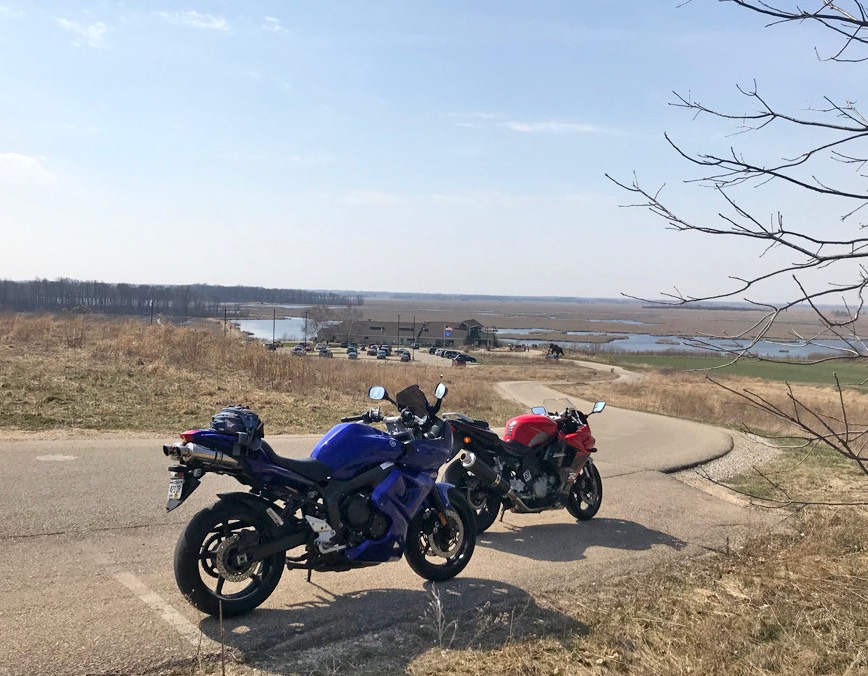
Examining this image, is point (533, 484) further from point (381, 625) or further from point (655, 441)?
point (655, 441)

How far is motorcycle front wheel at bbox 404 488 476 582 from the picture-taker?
5.87 meters

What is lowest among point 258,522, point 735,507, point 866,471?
point 735,507

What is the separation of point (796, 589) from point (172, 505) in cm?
481

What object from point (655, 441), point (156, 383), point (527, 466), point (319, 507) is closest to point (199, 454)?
point (319, 507)

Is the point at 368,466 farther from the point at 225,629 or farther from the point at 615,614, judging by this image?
the point at 615,614

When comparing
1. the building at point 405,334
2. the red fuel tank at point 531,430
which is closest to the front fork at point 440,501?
the red fuel tank at point 531,430

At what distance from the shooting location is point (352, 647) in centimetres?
463

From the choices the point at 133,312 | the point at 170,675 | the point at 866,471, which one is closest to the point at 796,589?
the point at 866,471

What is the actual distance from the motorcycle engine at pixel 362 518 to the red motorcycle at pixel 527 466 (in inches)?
79.0

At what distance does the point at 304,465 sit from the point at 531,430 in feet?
12.5

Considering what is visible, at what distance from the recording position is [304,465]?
513 centimetres

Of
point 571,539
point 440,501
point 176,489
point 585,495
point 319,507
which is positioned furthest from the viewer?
point 585,495

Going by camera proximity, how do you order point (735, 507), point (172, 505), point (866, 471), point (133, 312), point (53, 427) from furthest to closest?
point (133, 312) → point (53, 427) → point (735, 507) → point (172, 505) → point (866, 471)

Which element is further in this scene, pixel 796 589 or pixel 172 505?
pixel 796 589
